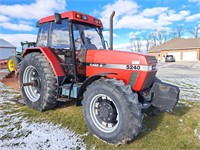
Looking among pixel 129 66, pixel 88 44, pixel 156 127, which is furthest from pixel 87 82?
pixel 156 127

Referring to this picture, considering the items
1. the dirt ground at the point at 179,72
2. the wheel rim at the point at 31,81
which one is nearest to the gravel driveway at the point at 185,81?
the dirt ground at the point at 179,72

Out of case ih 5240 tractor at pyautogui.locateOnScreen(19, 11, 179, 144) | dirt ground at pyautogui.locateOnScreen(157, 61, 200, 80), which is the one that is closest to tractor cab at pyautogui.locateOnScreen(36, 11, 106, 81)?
case ih 5240 tractor at pyautogui.locateOnScreen(19, 11, 179, 144)

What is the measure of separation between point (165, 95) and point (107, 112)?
48.1 inches

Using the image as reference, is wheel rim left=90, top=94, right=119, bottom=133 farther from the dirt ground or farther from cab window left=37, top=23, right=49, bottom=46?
the dirt ground

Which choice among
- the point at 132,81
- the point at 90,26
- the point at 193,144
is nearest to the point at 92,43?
the point at 90,26

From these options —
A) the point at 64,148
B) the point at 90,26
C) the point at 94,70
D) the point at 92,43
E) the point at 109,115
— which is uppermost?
the point at 90,26

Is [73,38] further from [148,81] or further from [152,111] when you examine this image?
[152,111]

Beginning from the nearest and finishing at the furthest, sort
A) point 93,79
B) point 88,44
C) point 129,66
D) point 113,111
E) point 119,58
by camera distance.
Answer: point 113,111 → point 129,66 → point 119,58 → point 93,79 → point 88,44

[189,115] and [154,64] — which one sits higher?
[154,64]

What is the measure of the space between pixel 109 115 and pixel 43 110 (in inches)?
77.6

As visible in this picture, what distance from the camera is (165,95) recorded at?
3.54m

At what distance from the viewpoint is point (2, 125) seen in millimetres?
3789

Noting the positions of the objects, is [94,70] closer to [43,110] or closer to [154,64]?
[154,64]

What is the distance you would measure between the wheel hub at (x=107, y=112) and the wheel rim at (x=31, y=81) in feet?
7.22
